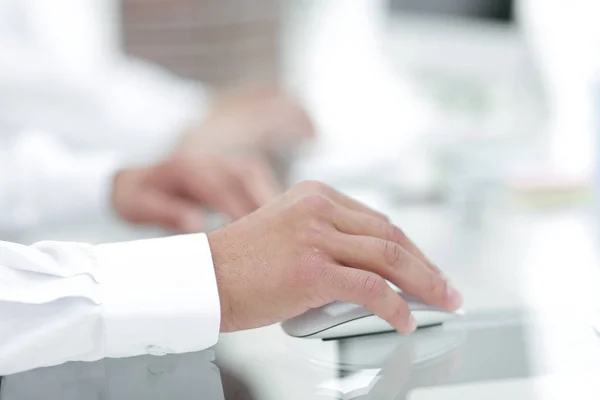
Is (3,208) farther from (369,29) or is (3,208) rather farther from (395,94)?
(369,29)

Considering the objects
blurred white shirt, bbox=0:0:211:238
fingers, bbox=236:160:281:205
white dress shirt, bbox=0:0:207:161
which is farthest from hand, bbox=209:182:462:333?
white dress shirt, bbox=0:0:207:161

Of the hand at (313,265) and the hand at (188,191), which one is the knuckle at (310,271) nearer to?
the hand at (313,265)

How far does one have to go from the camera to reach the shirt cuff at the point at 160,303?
1.72ft

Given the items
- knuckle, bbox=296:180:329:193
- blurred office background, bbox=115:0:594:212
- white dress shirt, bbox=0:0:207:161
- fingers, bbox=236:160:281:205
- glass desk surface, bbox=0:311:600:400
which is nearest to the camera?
glass desk surface, bbox=0:311:600:400

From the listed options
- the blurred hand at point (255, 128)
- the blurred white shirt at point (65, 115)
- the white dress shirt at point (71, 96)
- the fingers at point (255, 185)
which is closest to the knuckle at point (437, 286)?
the fingers at point (255, 185)

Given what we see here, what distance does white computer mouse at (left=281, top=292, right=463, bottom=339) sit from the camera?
1.79ft

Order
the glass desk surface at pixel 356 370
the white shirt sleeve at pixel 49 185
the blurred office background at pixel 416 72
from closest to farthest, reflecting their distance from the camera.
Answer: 1. the glass desk surface at pixel 356 370
2. the white shirt sleeve at pixel 49 185
3. the blurred office background at pixel 416 72

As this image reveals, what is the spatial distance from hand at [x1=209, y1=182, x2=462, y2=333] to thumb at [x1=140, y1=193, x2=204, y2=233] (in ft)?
1.12

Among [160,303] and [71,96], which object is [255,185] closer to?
[160,303]

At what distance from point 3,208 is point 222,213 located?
0.33m

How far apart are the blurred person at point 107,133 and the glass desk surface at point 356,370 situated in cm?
37

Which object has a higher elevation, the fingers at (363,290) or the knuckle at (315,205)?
the knuckle at (315,205)

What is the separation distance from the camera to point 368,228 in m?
0.58

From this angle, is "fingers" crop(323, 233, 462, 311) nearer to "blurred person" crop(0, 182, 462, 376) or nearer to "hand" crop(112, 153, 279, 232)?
"blurred person" crop(0, 182, 462, 376)
